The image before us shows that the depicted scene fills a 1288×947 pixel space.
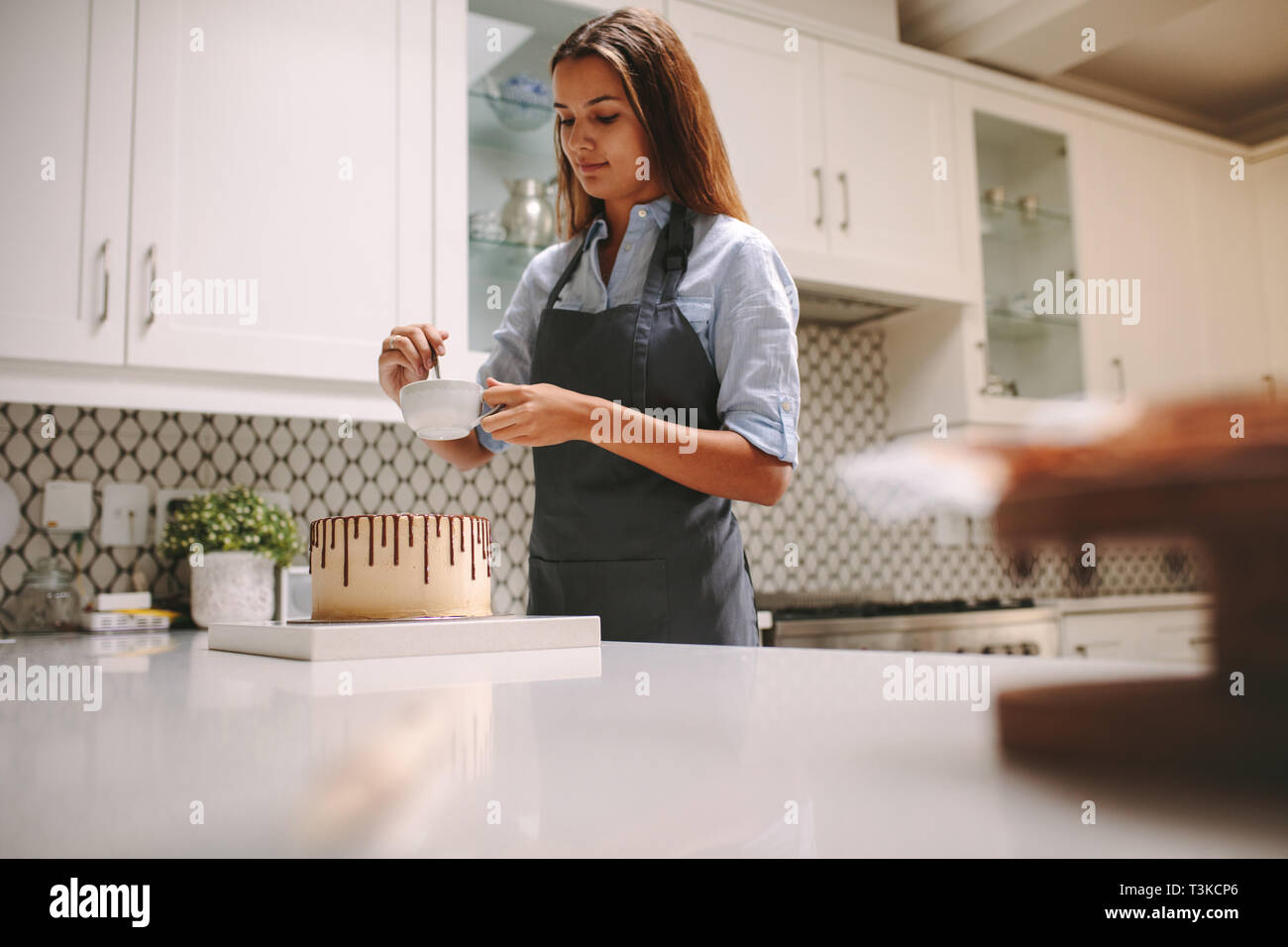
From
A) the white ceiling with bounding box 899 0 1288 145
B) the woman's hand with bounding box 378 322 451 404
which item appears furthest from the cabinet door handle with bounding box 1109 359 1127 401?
the woman's hand with bounding box 378 322 451 404

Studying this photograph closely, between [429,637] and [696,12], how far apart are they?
2143 mm

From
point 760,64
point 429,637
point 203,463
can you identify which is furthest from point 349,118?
point 429,637

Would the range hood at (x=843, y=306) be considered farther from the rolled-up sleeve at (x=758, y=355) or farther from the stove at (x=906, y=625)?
the rolled-up sleeve at (x=758, y=355)

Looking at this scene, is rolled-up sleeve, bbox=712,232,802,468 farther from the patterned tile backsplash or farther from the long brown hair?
the patterned tile backsplash

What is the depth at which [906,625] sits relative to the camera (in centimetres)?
231

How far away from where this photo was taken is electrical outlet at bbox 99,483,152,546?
2012 millimetres

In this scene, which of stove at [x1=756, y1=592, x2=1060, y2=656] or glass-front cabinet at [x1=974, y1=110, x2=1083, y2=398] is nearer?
stove at [x1=756, y1=592, x2=1060, y2=656]

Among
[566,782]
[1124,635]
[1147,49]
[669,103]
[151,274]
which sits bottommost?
[1124,635]

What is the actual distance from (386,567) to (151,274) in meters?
1.27

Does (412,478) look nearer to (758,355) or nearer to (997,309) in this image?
(758,355)

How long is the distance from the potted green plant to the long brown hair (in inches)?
42.8

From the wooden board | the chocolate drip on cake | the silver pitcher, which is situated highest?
the silver pitcher

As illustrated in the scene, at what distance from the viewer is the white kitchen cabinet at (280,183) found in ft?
5.94

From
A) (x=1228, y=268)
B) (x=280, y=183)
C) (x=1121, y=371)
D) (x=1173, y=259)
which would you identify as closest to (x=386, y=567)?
(x=280, y=183)
